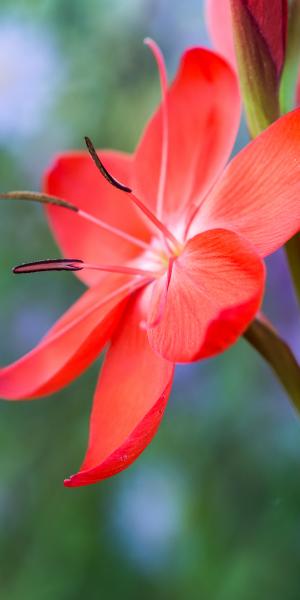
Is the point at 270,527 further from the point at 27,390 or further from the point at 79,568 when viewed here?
the point at 27,390

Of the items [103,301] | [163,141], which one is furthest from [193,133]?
[103,301]

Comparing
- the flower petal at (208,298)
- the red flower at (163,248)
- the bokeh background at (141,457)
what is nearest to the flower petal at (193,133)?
the red flower at (163,248)

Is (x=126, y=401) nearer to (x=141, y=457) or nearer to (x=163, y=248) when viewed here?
(x=163, y=248)

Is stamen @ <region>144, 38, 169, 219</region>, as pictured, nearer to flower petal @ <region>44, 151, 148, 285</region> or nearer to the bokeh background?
flower petal @ <region>44, 151, 148, 285</region>

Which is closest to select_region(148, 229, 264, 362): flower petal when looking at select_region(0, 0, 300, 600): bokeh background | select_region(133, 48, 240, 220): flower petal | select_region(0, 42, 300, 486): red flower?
select_region(0, 42, 300, 486): red flower

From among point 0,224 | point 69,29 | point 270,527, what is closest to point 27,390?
point 270,527

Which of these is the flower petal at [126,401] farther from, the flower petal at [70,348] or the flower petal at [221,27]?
the flower petal at [221,27]

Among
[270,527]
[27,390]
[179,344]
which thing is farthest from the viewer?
[270,527]
